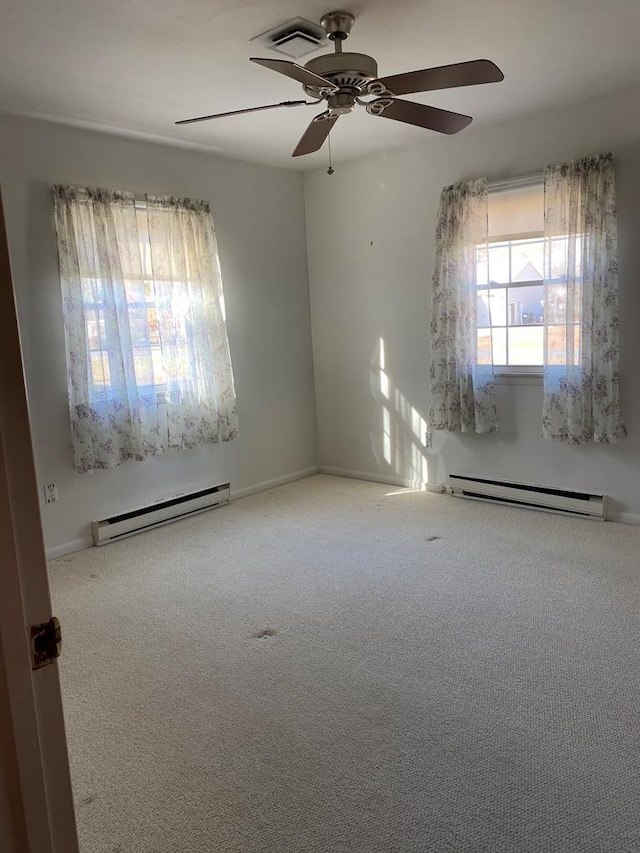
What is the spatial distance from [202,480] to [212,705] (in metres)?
2.62

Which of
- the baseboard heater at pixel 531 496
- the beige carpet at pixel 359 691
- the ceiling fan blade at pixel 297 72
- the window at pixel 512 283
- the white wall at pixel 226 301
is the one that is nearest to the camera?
the beige carpet at pixel 359 691

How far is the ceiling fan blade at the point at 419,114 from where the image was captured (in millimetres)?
2746

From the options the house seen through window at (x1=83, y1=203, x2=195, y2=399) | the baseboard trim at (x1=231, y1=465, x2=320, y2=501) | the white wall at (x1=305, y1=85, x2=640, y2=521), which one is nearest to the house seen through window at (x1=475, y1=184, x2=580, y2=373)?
the white wall at (x1=305, y1=85, x2=640, y2=521)

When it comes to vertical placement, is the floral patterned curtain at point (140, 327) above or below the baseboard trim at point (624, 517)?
above

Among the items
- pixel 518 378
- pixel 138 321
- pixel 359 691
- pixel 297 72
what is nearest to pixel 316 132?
pixel 297 72

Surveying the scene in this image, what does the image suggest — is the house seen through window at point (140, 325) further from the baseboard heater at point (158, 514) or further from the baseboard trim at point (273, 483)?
the baseboard trim at point (273, 483)

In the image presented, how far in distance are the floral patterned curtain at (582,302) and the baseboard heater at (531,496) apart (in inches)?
16.9

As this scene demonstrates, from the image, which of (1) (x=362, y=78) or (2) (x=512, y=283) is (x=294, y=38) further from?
(2) (x=512, y=283)

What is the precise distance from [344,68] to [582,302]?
2.31m

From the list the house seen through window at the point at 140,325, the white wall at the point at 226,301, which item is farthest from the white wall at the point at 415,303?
the house seen through window at the point at 140,325

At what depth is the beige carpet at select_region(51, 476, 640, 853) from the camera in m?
1.85

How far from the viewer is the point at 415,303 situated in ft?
16.5

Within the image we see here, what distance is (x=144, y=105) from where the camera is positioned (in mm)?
3691

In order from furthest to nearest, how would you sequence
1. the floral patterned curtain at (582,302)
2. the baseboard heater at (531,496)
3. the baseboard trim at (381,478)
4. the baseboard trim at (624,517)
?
the baseboard trim at (381,478), the baseboard heater at (531,496), the baseboard trim at (624,517), the floral patterned curtain at (582,302)
